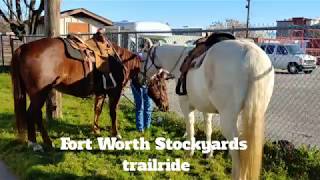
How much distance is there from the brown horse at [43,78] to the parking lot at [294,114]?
8.96 feet

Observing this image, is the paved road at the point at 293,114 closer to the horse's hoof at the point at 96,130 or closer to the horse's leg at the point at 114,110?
the horse's leg at the point at 114,110

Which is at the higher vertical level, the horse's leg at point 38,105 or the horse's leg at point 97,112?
the horse's leg at point 38,105

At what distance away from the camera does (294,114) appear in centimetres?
1023

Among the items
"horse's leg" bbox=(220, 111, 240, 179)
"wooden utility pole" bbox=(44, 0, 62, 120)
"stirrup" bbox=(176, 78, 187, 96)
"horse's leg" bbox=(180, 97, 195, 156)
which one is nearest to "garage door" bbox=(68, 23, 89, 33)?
"wooden utility pole" bbox=(44, 0, 62, 120)

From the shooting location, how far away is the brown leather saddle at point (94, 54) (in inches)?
250

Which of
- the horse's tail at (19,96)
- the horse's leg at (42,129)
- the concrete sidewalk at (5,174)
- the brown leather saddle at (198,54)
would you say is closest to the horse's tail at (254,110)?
the brown leather saddle at (198,54)

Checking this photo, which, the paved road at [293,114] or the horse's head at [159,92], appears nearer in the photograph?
the horse's head at [159,92]

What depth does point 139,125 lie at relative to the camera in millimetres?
7363

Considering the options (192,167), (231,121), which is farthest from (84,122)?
(231,121)

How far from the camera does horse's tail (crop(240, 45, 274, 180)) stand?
406 centimetres

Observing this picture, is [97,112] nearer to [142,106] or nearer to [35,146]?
[142,106]

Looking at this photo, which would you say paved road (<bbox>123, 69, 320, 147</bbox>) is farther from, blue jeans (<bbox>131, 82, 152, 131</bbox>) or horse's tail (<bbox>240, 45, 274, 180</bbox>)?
horse's tail (<bbox>240, 45, 274, 180</bbox>)

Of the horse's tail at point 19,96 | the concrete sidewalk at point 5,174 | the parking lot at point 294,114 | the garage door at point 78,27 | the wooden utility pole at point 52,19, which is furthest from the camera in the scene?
the garage door at point 78,27

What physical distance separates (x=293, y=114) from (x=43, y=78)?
6.69 meters
